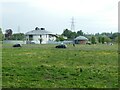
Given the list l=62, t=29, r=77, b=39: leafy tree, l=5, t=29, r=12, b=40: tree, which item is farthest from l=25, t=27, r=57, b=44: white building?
l=62, t=29, r=77, b=39: leafy tree

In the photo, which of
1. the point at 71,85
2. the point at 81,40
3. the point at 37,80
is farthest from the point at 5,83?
the point at 81,40

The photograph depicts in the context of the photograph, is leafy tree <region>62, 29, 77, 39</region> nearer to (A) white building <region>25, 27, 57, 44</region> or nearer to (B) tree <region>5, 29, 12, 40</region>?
(A) white building <region>25, 27, 57, 44</region>

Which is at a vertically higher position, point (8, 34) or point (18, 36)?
point (8, 34)

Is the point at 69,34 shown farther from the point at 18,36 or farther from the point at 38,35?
the point at 18,36

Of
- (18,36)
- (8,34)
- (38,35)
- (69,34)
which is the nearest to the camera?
(38,35)

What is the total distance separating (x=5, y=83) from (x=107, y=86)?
3.45 m

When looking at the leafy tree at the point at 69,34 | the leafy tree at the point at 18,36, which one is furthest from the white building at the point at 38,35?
the leafy tree at the point at 69,34

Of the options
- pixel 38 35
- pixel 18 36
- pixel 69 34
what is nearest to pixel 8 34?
pixel 18 36

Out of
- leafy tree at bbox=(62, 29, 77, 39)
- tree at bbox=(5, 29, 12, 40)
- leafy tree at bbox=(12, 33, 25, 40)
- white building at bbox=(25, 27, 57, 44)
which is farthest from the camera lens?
leafy tree at bbox=(62, 29, 77, 39)

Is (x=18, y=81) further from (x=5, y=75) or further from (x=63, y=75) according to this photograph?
(x=63, y=75)

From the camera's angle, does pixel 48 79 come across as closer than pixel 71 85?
No

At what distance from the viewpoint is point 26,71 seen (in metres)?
11.9

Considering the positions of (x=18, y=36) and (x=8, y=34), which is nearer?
(x=18, y=36)

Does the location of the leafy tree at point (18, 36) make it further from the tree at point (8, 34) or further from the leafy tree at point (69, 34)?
the leafy tree at point (69, 34)
